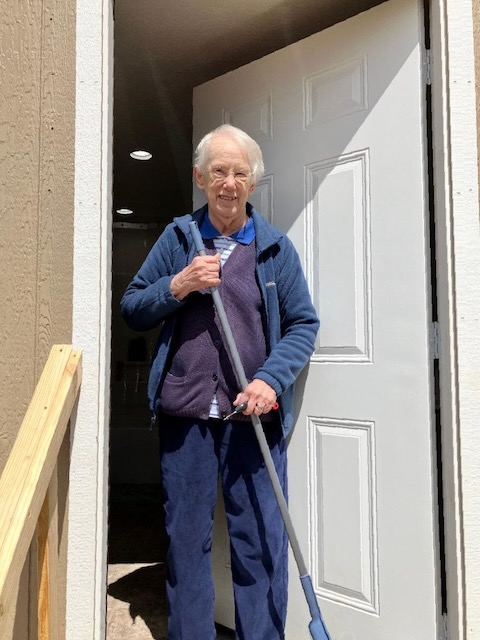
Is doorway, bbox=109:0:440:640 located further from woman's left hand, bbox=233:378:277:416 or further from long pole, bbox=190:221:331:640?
woman's left hand, bbox=233:378:277:416

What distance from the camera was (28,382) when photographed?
1.63 metres

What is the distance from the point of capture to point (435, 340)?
1747mm

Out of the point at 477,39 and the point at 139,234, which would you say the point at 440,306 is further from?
the point at 139,234

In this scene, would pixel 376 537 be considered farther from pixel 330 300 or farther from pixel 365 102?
pixel 365 102

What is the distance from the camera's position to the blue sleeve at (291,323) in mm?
1684

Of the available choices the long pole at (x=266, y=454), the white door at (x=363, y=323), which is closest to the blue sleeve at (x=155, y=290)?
the long pole at (x=266, y=454)

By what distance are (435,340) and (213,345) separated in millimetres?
701

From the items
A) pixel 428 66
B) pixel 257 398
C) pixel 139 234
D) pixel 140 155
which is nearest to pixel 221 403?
pixel 257 398

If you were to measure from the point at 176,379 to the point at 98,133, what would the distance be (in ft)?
2.57

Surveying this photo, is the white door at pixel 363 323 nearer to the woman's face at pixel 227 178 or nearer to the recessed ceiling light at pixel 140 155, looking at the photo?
the woman's face at pixel 227 178

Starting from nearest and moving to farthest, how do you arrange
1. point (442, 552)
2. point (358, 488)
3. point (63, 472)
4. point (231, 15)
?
point (63, 472)
point (442, 552)
point (358, 488)
point (231, 15)

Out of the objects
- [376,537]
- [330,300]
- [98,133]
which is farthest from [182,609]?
[98,133]

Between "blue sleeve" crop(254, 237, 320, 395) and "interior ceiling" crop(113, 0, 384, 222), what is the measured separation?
0.93 meters

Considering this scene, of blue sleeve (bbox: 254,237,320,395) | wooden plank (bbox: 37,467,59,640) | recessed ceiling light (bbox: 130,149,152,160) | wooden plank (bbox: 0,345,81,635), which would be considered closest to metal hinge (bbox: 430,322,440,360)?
blue sleeve (bbox: 254,237,320,395)
